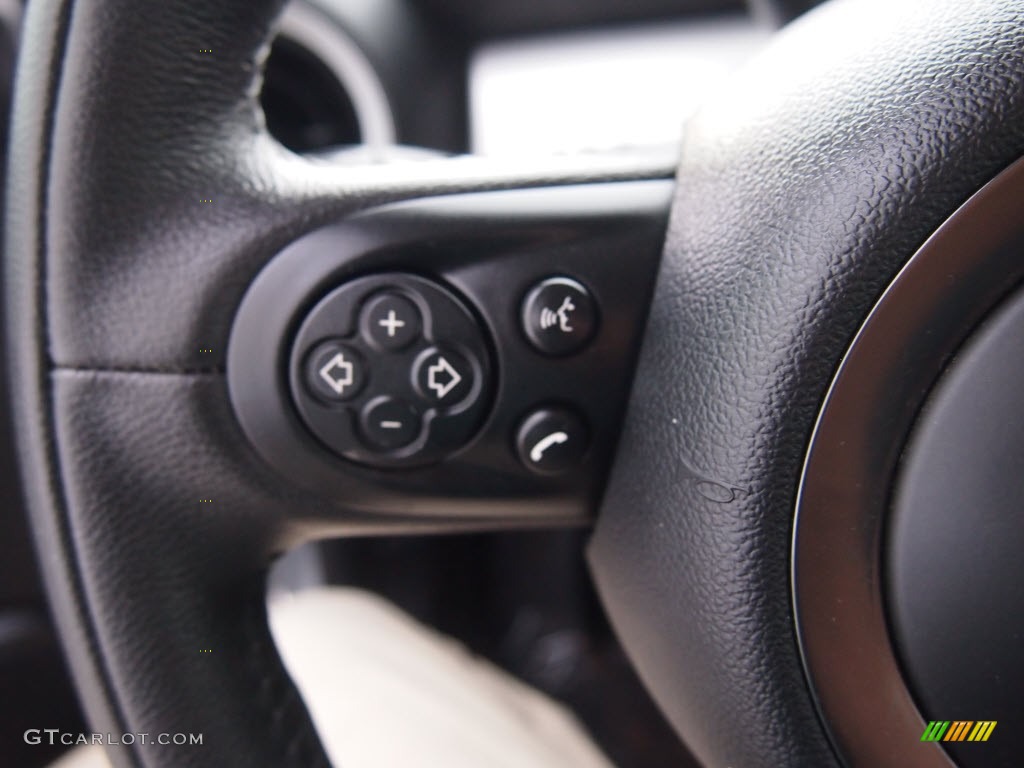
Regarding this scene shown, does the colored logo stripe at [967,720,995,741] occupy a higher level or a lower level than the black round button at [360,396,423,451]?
lower

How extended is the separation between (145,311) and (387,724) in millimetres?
453

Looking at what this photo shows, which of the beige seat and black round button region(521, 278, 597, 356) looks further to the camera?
the beige seat

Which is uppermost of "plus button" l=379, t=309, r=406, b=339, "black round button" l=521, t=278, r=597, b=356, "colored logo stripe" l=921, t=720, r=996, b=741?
"black round button" l=521, t=278, r=597, b=356

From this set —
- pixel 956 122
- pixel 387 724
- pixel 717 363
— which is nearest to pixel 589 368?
pixel 717 363

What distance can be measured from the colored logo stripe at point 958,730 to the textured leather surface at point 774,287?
5 centimetres

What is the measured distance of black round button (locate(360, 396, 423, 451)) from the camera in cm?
42

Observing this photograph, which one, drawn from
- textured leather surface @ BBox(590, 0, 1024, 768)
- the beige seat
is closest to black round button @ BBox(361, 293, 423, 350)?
textured leather surface @ BBox(590, 0, 1024, 768)

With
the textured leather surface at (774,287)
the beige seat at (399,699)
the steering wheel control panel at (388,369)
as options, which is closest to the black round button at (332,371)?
the steering wheel control panel at (388,369)

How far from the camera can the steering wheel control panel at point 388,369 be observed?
0.41 meters

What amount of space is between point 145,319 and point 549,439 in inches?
7.9

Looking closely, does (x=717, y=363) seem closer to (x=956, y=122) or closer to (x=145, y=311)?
(x=956, y=122)

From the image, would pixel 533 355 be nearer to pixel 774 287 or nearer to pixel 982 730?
pixel 774 287

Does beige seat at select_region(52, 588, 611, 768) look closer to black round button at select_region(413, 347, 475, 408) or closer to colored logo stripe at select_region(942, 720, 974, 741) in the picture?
black round button at select_region(413, 347, 475, 408)

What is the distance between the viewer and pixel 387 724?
71 centimetres
